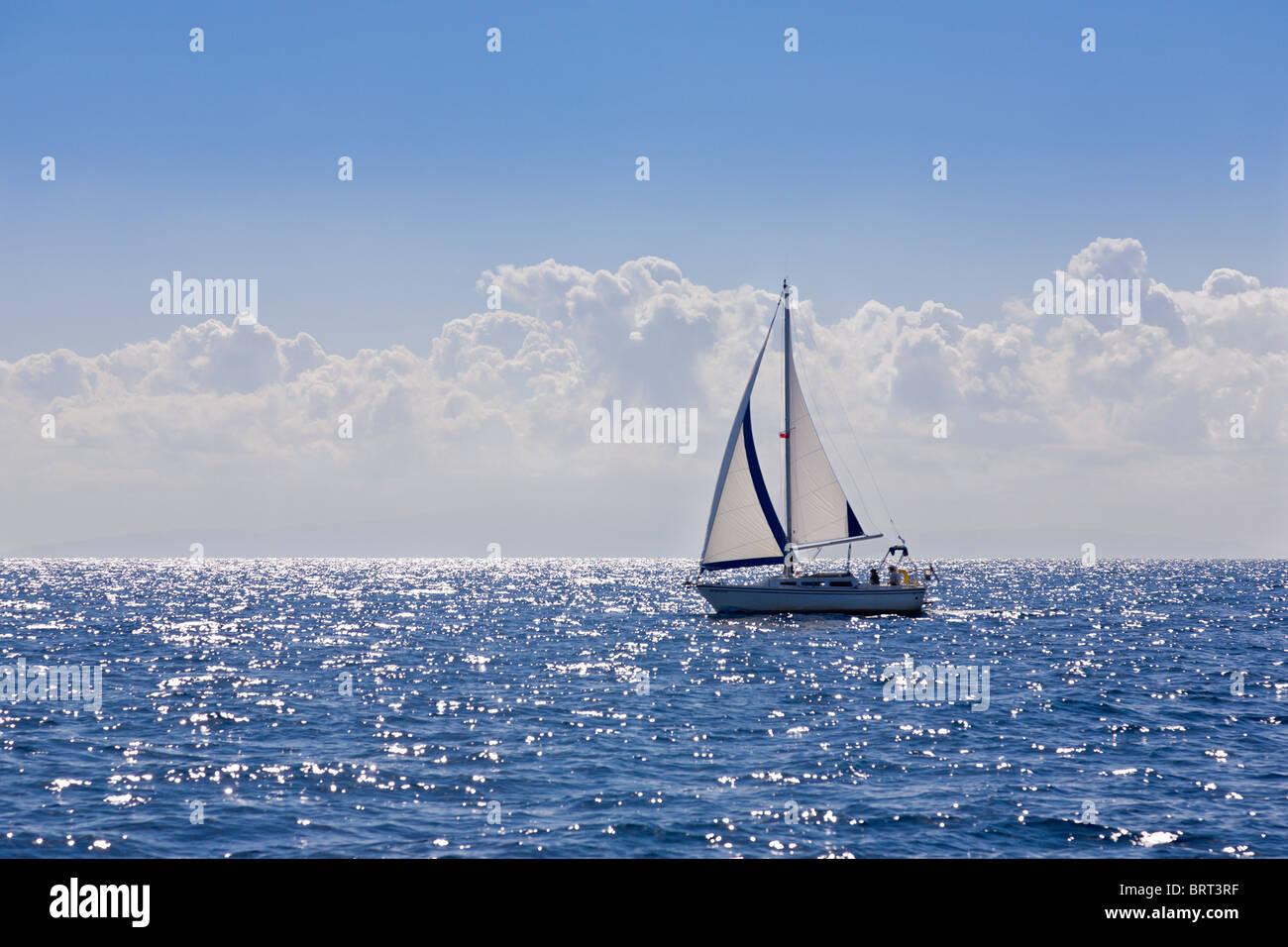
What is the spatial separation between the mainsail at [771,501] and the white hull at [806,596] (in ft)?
6.46

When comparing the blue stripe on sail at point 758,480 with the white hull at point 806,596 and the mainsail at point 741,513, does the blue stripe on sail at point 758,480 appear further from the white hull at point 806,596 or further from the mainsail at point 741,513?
the white hull at point 806,596

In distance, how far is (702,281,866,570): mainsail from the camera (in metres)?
61.6

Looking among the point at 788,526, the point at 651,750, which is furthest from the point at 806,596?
the point at 651,750

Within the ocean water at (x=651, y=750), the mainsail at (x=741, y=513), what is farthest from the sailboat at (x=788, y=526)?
the ocean water at (x=651, y=750)

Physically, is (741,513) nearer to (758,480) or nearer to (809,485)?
(758,480)

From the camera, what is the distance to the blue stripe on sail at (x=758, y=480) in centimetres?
6181

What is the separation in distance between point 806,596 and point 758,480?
8300 mm

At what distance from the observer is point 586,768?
72.4ft

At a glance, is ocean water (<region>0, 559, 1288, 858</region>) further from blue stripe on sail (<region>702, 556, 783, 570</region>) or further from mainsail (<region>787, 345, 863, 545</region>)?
mainsail (<region>787, 345, 863, 545</region>)

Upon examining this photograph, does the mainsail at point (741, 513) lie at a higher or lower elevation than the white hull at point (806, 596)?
higher

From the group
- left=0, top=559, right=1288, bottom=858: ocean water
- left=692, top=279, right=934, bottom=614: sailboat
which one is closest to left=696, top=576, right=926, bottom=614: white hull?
left=692, top=279, right=934, bottom=614: sailboat
